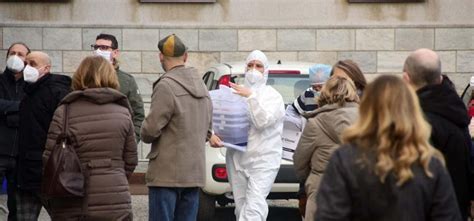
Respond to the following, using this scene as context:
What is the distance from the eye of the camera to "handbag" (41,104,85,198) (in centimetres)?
736

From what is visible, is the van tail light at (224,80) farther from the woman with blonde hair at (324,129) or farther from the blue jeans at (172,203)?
the woman with blonde hair at (324,129)

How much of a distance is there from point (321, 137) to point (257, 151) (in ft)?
6.97

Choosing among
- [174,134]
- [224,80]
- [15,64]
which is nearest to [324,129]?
[174,134]

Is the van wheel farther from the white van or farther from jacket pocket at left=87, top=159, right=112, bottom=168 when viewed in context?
jacket pocket at left=87, top=159, right=112, bottom=168

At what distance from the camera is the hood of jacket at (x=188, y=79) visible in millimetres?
8422

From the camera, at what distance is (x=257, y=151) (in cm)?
947

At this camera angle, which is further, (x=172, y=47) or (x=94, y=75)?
(x=172, y=47)

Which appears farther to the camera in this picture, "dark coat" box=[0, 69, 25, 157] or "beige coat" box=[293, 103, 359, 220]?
"dark coat" box=[0, 69, 25, 157]

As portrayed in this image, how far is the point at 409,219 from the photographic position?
4902mm

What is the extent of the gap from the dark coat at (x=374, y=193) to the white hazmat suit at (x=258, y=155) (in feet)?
14.5

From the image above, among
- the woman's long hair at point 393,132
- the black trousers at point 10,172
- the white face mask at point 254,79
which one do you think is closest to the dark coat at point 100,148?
the black trousers at point 10,172

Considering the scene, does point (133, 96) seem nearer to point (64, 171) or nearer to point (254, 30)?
point (64, 171)

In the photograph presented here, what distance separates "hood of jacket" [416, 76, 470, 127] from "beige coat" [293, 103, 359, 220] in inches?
34.1

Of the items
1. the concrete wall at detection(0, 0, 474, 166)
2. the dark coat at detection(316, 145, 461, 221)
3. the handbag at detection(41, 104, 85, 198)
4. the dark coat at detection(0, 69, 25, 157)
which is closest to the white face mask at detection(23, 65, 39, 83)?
the dark coat at detection(0, 69, 25, 157)
